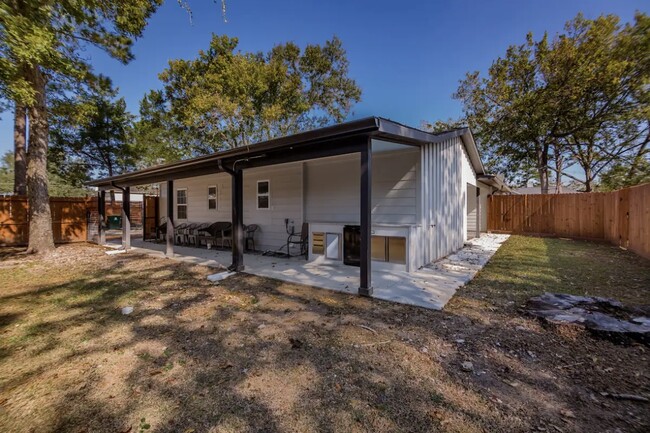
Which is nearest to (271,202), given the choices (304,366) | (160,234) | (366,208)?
(366,208)

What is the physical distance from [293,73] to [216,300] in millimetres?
15643

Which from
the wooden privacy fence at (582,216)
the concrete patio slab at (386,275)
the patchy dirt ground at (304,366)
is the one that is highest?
the wooden privacy fence at (582,216)

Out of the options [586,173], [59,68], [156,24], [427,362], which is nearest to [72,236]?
[59,68]

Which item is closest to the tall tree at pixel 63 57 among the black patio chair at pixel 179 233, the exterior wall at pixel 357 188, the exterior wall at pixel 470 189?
the black patio chair at pixel 179 233

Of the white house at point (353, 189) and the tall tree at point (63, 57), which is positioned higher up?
the tall tree at point (63, 57)

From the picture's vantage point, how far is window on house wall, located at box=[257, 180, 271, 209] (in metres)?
8.72

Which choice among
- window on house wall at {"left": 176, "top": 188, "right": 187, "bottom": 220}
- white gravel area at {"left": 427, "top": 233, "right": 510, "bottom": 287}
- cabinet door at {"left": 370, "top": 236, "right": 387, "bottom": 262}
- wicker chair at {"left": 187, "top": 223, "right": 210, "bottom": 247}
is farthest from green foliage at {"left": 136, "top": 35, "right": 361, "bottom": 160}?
white gravel area at {"left": 427, "top": 233, "right": 510, "bottom": 287}

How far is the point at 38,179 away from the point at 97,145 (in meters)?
10.3

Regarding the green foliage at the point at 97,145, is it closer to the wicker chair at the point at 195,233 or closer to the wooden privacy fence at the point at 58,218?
the wooden privacy fence at the point at 58,218

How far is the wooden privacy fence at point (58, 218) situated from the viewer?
10.2 m

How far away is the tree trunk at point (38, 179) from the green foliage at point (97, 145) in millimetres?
8220

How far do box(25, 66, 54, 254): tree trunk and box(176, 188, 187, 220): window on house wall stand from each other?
375cm

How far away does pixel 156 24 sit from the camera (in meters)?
9.23

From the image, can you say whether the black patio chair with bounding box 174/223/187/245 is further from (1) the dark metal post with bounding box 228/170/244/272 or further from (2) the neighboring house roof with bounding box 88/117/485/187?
(1) the dark metal post with bounding box 228/170/244/272
